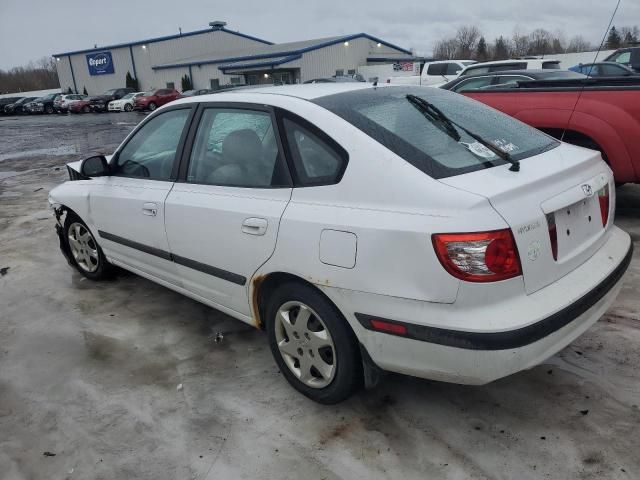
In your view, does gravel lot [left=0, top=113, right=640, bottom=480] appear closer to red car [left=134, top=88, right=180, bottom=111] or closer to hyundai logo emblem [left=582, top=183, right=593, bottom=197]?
hyundai logo emblem [left=582, top=183, right=593, bottom=197]

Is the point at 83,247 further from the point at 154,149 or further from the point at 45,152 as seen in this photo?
the point at 45,152

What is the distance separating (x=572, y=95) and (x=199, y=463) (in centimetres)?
465

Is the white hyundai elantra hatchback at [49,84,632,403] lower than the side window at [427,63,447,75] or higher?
lower

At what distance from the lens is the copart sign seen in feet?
162

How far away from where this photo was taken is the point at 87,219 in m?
4.32

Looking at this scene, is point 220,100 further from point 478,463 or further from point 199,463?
point 478,463

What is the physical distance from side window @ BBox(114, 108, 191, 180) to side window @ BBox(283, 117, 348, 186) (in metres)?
1.04

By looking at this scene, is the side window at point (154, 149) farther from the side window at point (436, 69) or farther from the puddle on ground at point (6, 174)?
the side window at point (436, 69)

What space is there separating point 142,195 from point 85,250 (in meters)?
1.42

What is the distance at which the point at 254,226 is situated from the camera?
9.02ft

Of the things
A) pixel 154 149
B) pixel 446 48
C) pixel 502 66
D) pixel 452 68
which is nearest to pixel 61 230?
pixel 154 149

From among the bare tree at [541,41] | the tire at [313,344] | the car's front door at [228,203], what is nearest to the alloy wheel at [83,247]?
the car's front door at [228,203]

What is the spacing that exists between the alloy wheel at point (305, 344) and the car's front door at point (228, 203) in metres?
0.29

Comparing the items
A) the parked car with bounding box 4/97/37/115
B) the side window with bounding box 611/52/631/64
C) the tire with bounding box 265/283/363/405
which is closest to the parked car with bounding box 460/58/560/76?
the side window with bounding box 611/52/631/64
